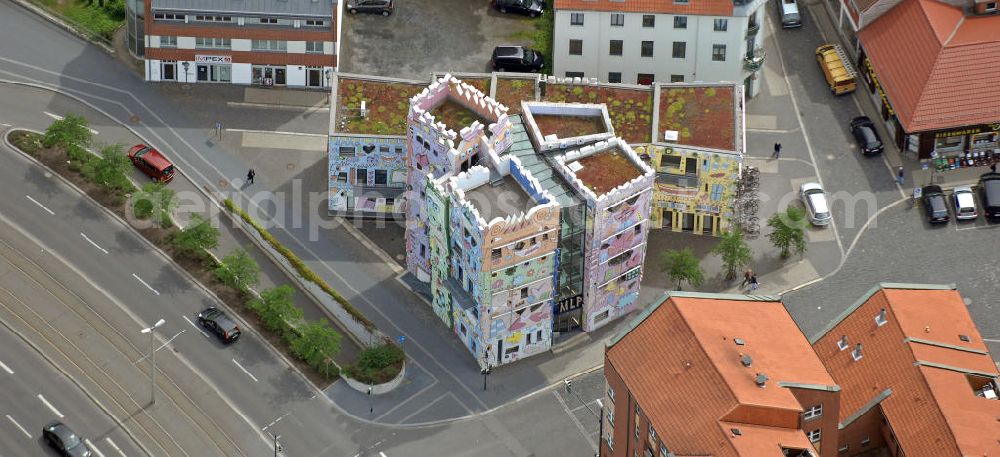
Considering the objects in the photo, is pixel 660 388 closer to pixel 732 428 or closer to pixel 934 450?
pixel 732 428

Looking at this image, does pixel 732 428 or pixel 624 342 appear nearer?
pixel 732 428

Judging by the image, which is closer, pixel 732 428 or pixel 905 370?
pixel 732 428

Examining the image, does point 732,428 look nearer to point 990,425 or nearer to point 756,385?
point 756,385

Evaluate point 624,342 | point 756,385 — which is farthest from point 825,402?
point 624,342

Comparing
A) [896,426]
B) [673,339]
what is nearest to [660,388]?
[673,339]

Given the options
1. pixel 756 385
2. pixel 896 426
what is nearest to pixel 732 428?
pixel 756 385
